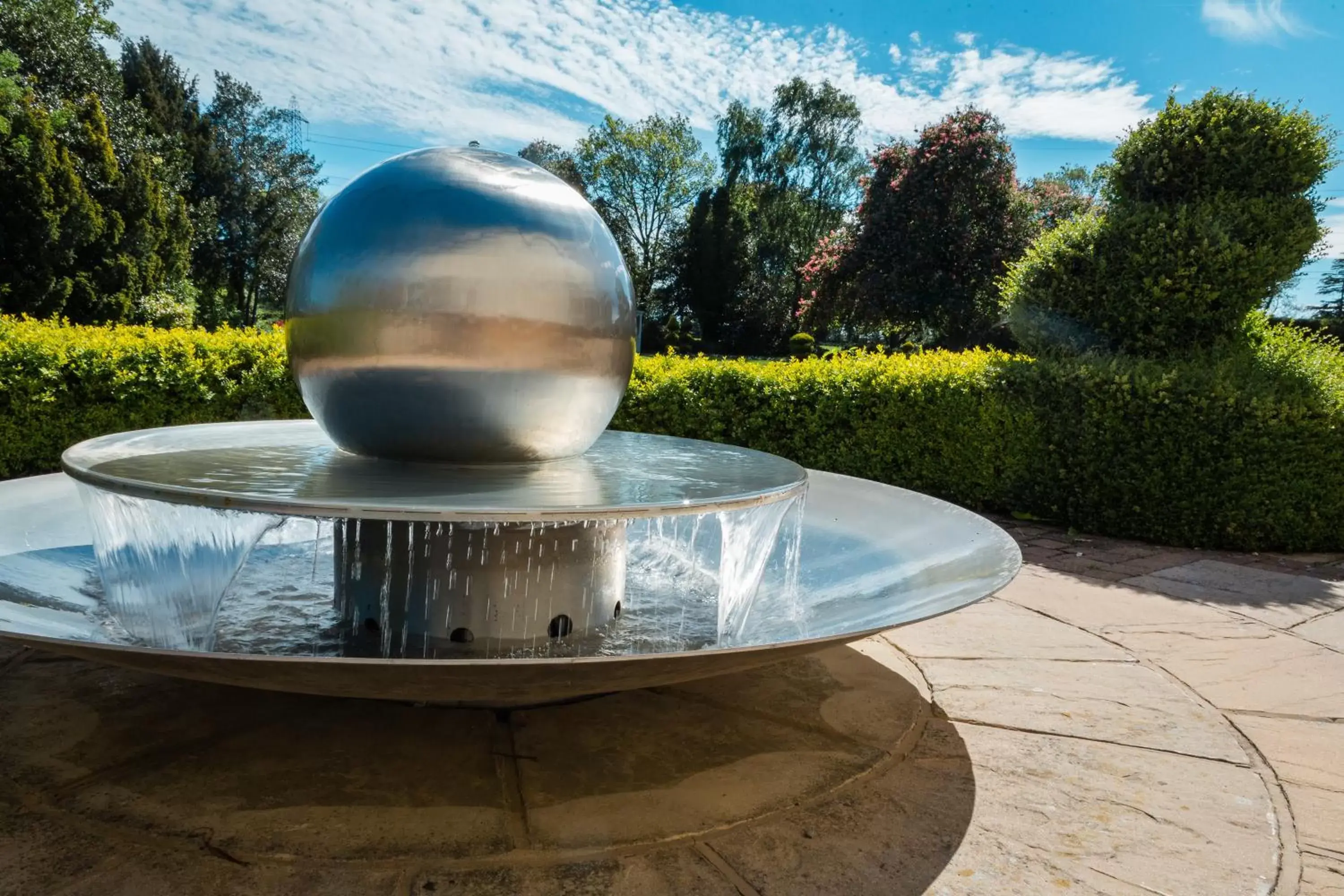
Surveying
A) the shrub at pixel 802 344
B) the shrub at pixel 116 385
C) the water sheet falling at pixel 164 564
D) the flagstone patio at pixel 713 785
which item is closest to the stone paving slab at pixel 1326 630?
the flagstone patio at pixel 713 785

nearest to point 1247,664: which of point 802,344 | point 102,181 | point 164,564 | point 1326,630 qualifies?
point 1326,630

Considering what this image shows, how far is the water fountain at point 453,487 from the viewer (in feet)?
10.2

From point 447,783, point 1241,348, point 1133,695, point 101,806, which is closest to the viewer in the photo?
point 101,806

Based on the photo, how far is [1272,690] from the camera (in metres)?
4.17

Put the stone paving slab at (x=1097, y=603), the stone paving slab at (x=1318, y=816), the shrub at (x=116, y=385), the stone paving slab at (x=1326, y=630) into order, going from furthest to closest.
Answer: the shrub at (x=116, y=385) < the stone paving slab at (x=1097, y=603) < the stone paving slab at (x=1326, y=630) < the stone paving slab at (x=1318, y=816)

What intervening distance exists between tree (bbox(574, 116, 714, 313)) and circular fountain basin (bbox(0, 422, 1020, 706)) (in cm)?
4009

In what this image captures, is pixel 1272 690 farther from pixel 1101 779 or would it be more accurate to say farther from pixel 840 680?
Result: pixel 840 680

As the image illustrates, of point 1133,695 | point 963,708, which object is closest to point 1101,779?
point 963,708

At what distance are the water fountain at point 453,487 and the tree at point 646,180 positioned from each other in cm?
4087

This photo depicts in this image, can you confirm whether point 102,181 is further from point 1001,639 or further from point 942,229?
point 1001,639

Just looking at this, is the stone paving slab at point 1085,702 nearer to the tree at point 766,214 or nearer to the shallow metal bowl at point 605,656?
the shallow metal bowl at point 605,656

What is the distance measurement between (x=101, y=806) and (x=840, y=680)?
288 cm

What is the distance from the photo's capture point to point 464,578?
347cm

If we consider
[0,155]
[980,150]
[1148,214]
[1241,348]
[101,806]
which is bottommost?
[101,806]
